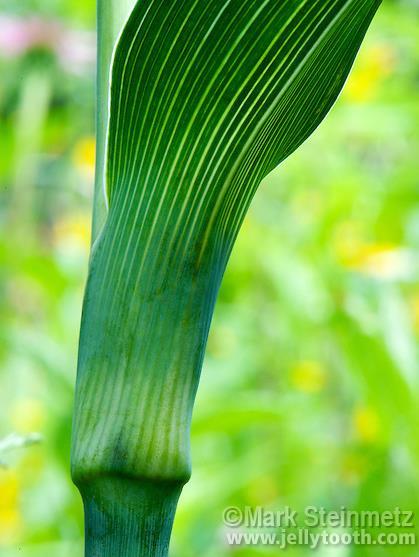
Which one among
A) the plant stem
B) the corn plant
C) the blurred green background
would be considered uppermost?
the blurred green background

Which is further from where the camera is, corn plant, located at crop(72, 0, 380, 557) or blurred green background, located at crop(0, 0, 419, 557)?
blurred green background, located at crop(0, 0, 419, 557)

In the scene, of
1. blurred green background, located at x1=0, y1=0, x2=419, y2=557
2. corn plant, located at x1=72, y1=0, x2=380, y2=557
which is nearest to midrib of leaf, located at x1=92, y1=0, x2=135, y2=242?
corn plant, located at x1=72, y1=0, x2=380, y2=557

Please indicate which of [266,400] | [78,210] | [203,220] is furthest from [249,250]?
[203,220]

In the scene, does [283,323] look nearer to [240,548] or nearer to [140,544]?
[240,548]

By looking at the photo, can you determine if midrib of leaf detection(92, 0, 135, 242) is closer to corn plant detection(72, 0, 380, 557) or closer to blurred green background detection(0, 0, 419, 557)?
corn plant detection(72, 0, 380, 557)

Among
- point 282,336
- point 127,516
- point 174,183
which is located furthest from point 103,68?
point 282,336

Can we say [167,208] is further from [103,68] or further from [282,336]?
[282,336]

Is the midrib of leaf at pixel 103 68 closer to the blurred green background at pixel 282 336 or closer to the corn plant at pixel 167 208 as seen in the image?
the corn plant at pixel 167 208

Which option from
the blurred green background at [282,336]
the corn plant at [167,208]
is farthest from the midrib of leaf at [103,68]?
the blurred green background at [282,336]
